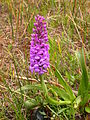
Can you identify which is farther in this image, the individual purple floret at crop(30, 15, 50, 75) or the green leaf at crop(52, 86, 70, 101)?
the green leaf at crop(52, 86, 70, 101)

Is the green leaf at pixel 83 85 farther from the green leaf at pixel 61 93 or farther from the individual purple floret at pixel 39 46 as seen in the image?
the individual purple floret at pixel 39 46

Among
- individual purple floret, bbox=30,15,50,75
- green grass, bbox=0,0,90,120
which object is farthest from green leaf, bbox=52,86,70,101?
individual purple floret, bbox=30,15,50,75

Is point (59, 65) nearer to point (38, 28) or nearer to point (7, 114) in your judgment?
point (7, 114)

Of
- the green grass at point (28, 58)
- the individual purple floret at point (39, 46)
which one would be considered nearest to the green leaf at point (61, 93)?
the green grass at point (28, 58)

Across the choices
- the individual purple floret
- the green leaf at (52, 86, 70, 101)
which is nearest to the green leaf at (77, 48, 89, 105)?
the green leaf at (52, 86, 70, 101)

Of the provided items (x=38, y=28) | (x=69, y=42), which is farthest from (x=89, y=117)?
(x=69, y=42)

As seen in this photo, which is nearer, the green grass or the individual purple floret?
the individual purple floret

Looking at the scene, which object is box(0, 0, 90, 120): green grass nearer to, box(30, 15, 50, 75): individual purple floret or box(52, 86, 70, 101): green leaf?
box(52, 86, 70, 101): green leaf

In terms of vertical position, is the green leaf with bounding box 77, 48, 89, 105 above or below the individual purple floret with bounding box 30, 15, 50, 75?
below

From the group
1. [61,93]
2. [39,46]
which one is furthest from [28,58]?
[39,46]

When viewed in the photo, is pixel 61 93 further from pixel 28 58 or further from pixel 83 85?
pixel 28 58

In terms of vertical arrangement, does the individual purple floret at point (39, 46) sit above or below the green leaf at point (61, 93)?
above
